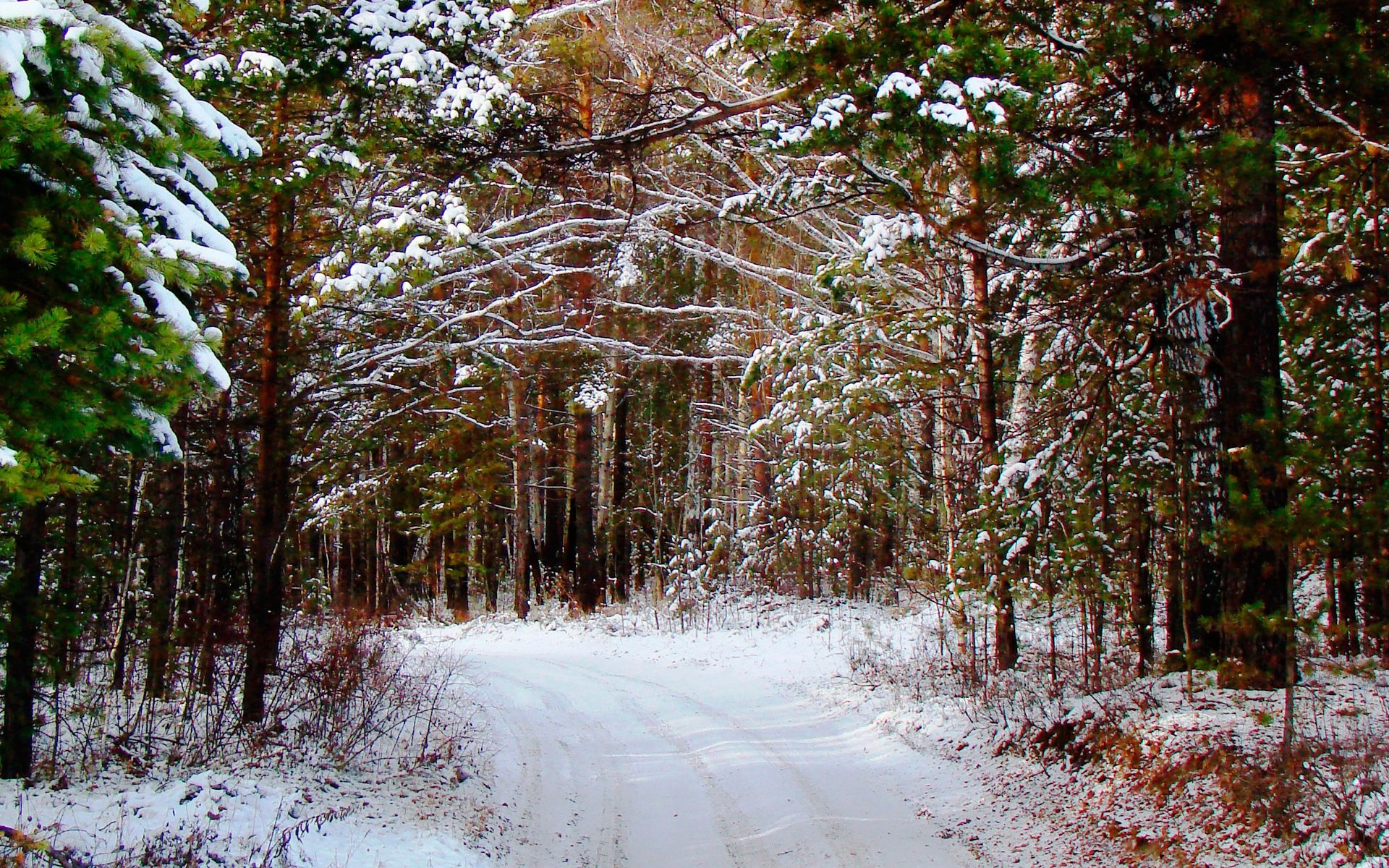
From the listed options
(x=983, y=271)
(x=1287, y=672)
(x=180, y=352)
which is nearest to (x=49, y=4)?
(x=180, y=352)

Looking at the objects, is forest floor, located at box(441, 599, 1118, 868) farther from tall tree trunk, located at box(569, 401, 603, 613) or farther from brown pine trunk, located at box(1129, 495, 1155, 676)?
tall tree trunk, located at box(569, 401, 603, 613)

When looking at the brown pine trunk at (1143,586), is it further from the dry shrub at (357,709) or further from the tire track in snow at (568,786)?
the dry shrub at (357,709)

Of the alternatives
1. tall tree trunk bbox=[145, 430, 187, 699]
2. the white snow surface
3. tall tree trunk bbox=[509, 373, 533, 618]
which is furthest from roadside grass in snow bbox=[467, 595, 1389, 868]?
tall tree trunk bbox=[509, 373, 533, 618]

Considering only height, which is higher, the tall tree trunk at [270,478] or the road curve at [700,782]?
the tall tree trunk at [270,478]

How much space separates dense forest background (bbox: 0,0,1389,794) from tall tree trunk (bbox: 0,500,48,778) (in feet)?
0.11

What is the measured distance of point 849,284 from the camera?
11.2 meters

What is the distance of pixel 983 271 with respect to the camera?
10539mm

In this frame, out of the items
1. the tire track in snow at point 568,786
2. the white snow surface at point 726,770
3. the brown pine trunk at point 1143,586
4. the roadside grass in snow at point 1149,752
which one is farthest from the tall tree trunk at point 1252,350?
the tire track in snow at point 568,786

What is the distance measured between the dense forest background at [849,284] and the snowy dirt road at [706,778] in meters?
2.12

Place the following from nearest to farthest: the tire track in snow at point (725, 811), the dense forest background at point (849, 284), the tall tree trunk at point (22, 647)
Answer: the dense forest background at point (849, 284) < the tire track in snow at point (725, 811) < the tall tree trunk at point (22, 647)

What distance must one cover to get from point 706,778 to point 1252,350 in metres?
5.92

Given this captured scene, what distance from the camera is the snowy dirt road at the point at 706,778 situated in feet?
21.6

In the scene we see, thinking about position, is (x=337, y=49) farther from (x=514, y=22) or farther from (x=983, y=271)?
(x=983, y=271)

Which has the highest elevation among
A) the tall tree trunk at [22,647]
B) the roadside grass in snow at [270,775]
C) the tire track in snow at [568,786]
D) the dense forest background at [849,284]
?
the dense forest background at [849,284]
